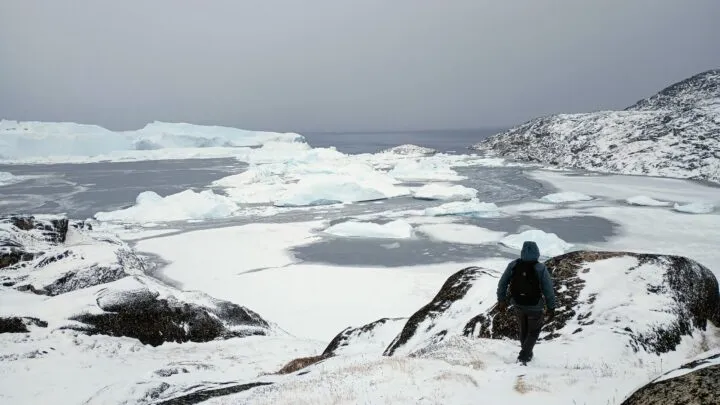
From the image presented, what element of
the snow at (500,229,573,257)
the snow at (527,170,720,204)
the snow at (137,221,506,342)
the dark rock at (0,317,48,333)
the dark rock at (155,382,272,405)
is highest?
the dark rock at (155,382,272,405)

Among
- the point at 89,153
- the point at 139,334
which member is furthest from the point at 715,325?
the point at 89,153

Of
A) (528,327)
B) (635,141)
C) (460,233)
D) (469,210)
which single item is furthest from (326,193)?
(635,141)

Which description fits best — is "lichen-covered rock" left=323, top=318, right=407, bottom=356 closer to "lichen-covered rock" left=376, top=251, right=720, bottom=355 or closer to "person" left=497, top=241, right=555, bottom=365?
"lichen-covered rock" left=376, top=251, right=720, bottom=355

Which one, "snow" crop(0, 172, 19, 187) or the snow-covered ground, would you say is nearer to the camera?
the snow-covered ground

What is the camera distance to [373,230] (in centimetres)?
3072

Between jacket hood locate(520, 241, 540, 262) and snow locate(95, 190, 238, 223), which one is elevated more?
jacket hood locate(520, 241, 540, 262)

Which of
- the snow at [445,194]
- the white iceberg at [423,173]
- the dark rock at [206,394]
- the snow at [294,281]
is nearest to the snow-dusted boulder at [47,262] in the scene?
the snow at [294,281]

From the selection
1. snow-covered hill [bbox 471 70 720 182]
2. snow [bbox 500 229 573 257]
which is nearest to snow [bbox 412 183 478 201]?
snow [bbox 500 229 573 257]

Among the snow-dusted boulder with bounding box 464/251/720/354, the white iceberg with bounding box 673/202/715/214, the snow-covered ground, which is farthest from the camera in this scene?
the white iceberg with bounding box 673/202/715/214

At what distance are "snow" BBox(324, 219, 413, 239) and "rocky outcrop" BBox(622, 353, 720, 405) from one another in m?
26.0

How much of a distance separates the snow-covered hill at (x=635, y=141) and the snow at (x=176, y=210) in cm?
Result: 5437

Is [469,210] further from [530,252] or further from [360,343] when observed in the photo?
[530,252]

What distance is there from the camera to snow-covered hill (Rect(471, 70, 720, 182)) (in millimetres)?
59188

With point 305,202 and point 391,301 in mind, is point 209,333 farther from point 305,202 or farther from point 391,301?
point 305,202
